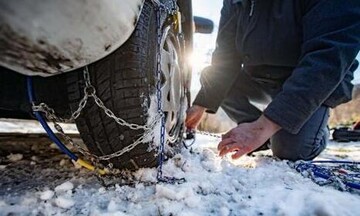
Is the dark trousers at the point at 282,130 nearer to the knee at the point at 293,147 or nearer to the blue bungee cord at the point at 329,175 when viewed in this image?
the knee at the point at 293,147

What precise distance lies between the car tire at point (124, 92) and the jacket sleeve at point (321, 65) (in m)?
0.47

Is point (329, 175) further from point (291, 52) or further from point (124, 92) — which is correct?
point (124, 92)

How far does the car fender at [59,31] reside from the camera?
61cm

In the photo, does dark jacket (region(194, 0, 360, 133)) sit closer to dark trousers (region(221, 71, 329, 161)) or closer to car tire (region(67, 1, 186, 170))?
dark trousers (region(221, 71, 329, 161))

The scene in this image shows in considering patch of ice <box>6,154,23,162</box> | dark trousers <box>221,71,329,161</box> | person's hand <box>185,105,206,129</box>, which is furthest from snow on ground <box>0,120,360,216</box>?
person's hand <box>185,105,206,129</box>

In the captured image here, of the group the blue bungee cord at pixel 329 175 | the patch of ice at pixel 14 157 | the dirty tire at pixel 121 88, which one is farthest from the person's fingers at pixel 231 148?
the patch of ice at pixel 14 157

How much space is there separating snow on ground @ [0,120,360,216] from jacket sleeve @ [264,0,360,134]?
21cm

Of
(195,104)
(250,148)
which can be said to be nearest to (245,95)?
(195,104)

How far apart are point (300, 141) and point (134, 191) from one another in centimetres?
99

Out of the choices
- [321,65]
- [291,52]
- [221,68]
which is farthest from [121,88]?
[221,68]

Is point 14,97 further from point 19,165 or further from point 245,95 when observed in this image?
point 245,95

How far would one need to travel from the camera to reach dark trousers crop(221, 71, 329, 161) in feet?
5.56

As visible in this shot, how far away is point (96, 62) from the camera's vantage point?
0.91 m

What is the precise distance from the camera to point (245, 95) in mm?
2131
